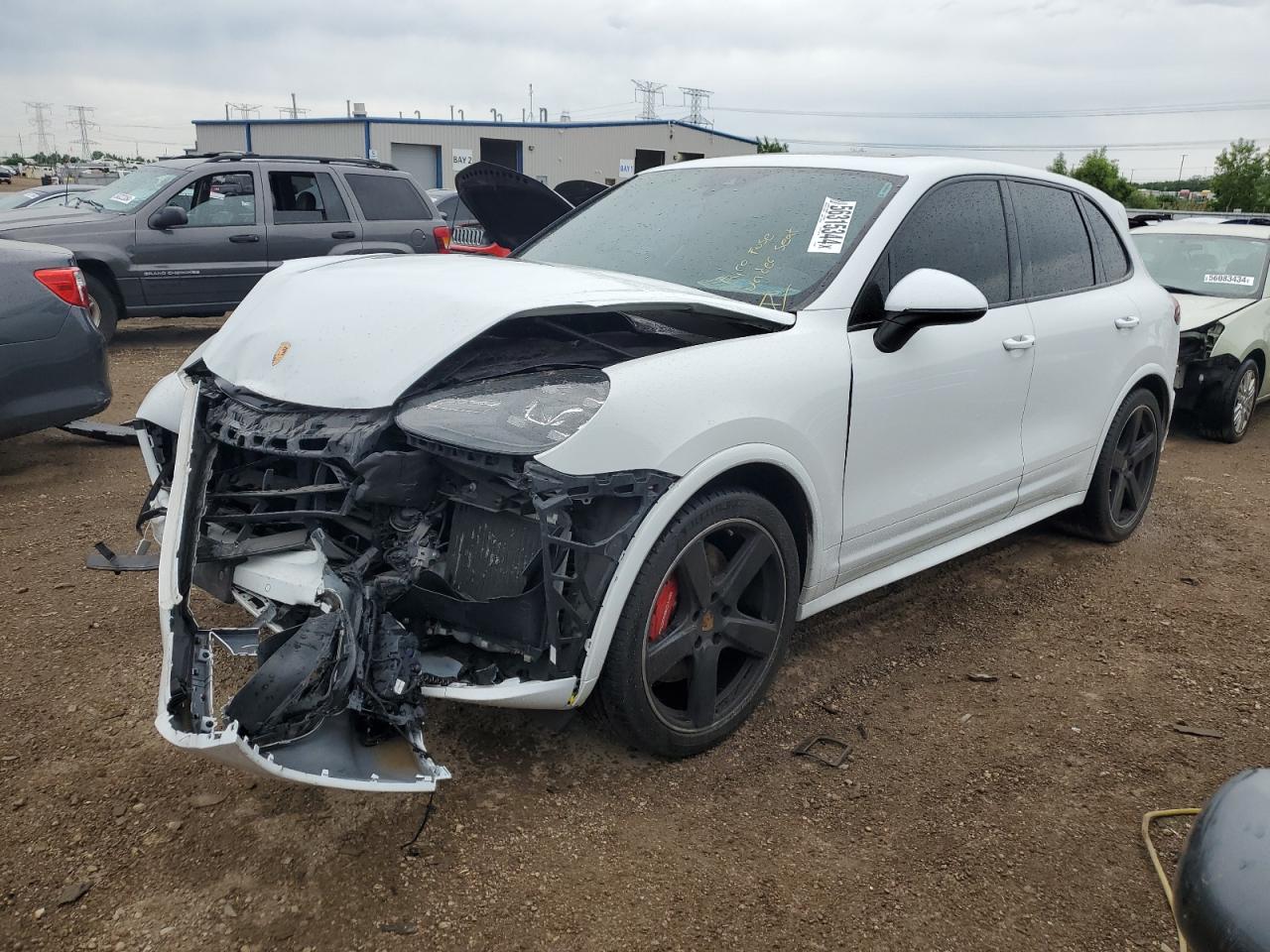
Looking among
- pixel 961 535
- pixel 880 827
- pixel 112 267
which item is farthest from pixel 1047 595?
pixel 112 267

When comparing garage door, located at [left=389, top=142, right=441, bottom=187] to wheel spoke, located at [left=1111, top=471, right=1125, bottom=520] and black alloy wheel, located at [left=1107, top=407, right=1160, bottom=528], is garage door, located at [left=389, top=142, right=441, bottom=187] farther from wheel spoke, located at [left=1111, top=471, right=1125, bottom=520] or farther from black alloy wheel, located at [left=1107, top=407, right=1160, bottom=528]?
wheel spoke, located at [left=1111, top=471, right=1125, bottom=520]

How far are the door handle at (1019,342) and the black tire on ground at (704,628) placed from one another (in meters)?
1.37

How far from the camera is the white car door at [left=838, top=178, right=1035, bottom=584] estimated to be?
10.5ft

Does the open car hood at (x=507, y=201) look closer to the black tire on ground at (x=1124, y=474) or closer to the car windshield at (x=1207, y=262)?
the black tire on ground at (x=1124, y=474)

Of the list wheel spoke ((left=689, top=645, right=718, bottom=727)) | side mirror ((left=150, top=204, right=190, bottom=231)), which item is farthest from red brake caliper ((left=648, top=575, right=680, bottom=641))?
side mirror ((left=150, top=204, right=190, bottom=231))

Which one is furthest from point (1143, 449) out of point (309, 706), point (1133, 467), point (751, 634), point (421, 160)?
point (421, 160)

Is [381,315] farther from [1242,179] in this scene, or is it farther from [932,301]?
[1242,179]

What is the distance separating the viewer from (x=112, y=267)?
9.31 metres

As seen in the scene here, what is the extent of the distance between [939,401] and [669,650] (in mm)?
1413

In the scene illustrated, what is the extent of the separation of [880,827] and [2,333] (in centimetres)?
477

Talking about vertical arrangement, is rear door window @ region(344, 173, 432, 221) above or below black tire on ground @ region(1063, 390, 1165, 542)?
above

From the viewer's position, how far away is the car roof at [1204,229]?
8538 millimetres

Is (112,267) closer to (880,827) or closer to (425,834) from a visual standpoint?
(425,834)

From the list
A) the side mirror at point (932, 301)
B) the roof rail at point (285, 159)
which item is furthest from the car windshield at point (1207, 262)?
the roof rail at point (285, 159)
